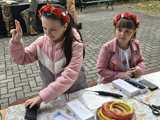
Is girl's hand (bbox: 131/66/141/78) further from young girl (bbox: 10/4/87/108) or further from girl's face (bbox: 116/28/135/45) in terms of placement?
young girl (bbox: 10/4/87/108)

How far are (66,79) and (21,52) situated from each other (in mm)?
386

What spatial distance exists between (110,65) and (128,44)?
0.24 metres

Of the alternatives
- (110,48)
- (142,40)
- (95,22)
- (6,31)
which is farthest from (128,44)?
(95,22)

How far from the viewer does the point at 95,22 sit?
8.96m

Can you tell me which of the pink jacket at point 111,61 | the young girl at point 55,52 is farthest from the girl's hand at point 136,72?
the young girl at point 55,52

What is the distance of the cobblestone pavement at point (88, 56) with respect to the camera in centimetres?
403

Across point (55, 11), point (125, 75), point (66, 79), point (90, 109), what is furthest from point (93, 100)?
point (55, 11)

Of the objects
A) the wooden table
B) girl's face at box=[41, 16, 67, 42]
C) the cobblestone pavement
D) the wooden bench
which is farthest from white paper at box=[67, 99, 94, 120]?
the wooden bench

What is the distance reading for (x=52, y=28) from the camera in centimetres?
176

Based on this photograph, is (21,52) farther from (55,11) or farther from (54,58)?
(55,11)

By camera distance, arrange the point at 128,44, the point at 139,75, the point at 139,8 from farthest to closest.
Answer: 1. the point at 139,8
2. the point at 128,44
3. the point at 139,75

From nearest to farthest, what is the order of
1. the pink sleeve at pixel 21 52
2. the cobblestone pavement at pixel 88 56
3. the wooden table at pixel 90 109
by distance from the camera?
the wooden table at pixel 90 109
the pink sleeve at pixel 21 52
the cobblestone pavement at pixel 88 56

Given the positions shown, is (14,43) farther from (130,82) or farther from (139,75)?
(139,75)

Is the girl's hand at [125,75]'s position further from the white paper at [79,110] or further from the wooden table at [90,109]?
the white paper at [79,110]
